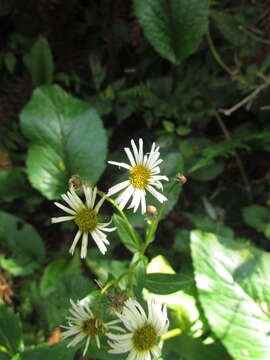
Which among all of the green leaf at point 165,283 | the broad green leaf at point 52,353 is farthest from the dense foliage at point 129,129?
the green leaf at point 165,283

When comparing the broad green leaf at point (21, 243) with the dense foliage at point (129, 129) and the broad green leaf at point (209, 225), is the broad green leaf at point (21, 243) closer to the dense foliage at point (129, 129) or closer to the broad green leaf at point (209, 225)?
the dense foliage at point (129, 129)

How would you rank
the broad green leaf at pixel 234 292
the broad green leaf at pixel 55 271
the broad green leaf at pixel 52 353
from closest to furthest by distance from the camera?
the broad green leaf at pixel 52 353, the broad green leaf at pixel 234 292, the broad green leaf at pixel 55 271

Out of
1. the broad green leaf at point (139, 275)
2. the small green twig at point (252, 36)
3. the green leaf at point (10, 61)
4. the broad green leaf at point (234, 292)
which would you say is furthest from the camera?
the green leaf at point (10, 61)

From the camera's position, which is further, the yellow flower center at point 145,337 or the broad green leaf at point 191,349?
the broad green leaf at point 191,349

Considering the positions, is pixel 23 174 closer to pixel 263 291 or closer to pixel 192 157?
pixel 192 157

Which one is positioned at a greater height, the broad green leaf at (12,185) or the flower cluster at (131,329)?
the broad green leaf at (12,185)

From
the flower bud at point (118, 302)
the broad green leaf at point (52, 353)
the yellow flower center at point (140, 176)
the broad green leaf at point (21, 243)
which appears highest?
the yellow flower center at point (140, 176)

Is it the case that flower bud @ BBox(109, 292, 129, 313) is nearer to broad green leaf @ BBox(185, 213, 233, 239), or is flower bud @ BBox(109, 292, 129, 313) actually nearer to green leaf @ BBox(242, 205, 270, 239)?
broad green leaf @ BBox(185, 213, 233, 239)
